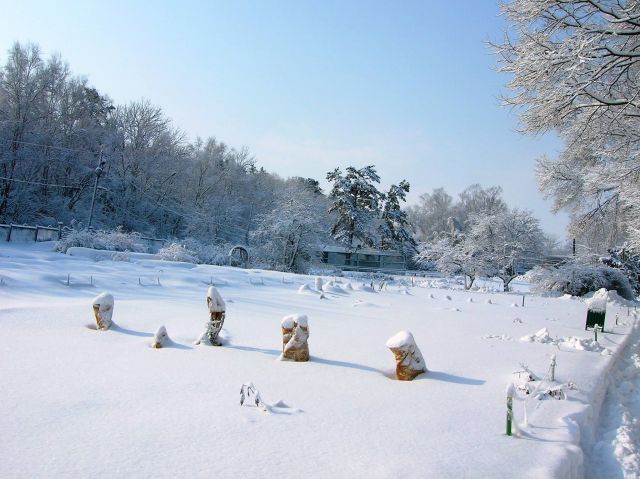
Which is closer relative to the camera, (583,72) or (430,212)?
(583,72)

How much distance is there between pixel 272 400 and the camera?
4605 mm

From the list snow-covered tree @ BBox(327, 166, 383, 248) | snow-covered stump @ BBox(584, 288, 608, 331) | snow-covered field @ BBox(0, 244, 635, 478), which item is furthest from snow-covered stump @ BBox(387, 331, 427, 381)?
snow-covered tree @ BBox(327, 166, 383, 248)

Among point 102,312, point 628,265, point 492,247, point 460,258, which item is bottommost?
point 102,312

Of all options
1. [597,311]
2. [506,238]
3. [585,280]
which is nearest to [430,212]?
[506,238]

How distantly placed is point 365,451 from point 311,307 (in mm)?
9076

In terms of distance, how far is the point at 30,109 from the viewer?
33.3 m

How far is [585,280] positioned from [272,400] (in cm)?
2509

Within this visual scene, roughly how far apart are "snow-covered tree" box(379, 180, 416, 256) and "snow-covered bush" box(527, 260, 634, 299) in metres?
26.3

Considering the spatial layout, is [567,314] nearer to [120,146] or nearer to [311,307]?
[311,307]

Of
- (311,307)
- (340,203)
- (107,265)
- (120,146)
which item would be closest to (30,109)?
(120,146)

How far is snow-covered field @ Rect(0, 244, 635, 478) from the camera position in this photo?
3.22 meters

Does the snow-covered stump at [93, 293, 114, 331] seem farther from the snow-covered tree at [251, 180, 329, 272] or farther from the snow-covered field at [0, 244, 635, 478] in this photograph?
the snow-covered tree at [251, 180, 329, 272]

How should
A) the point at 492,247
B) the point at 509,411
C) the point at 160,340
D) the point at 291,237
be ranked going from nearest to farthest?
the point at 509,411 < the point at 160,340 < the point at 291,237 < the point at 492,247

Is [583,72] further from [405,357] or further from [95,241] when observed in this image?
[95,241]
